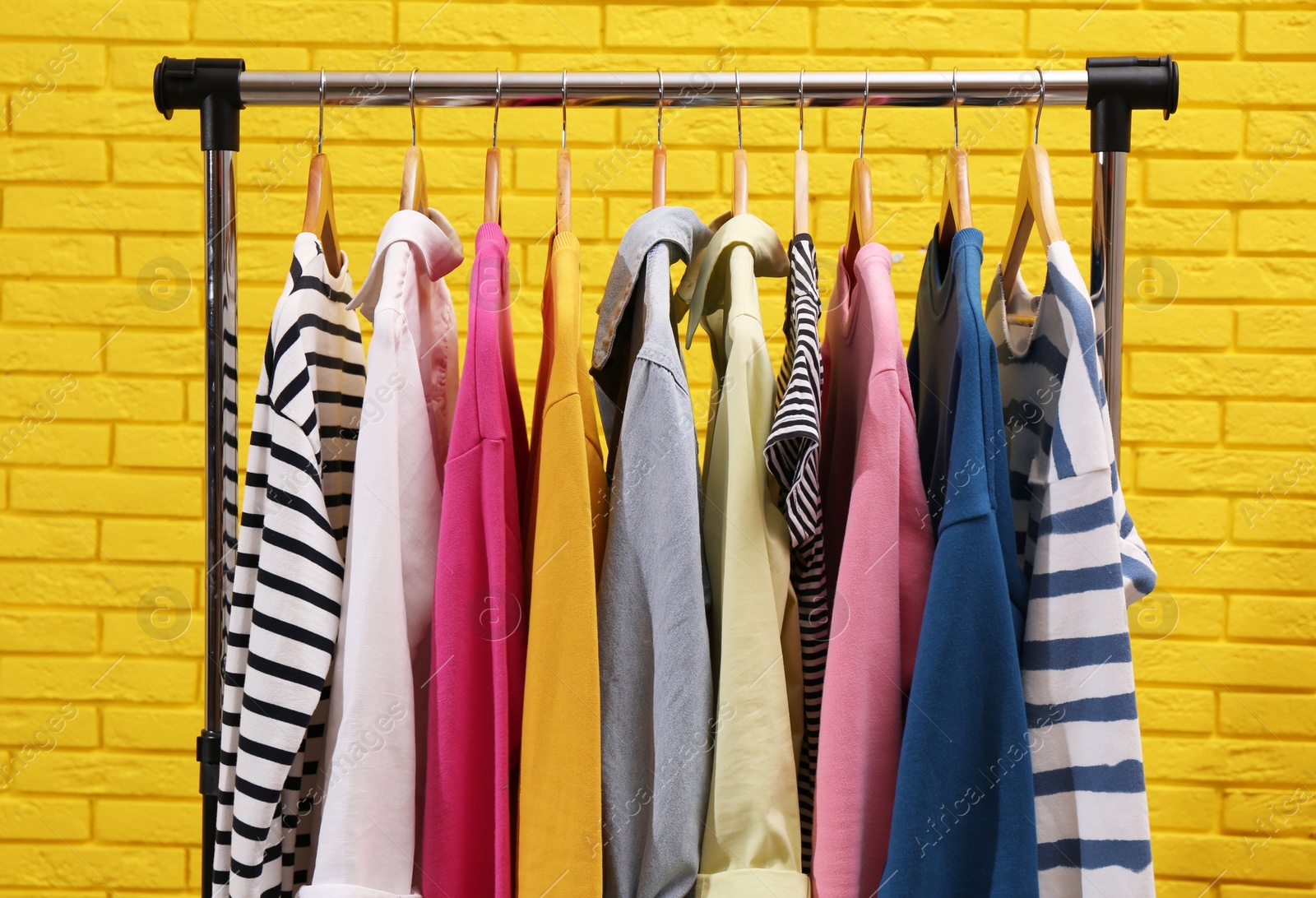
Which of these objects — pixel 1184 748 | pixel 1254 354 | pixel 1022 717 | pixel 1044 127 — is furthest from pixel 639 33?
pixel 1184 748

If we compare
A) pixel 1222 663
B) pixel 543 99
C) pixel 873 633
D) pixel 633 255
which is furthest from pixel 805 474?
pixel 1222 663

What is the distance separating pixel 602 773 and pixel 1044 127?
1.35 metres

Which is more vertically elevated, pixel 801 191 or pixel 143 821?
pixel 801 191

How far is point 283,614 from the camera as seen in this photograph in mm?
800

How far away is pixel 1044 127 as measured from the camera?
1.61m

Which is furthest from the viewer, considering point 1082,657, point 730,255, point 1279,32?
point 1279,32

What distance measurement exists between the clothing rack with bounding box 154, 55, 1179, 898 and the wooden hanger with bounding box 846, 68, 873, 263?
57 millimetres

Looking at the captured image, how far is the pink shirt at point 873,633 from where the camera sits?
2.55 ft

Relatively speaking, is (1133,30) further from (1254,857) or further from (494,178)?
(1254,857)

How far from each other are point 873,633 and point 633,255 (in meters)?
0.39

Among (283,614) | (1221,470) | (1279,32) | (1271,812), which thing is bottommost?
(1271,812)

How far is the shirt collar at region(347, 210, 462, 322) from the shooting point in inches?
33.6

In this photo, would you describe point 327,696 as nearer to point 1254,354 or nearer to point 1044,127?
point 1044,127

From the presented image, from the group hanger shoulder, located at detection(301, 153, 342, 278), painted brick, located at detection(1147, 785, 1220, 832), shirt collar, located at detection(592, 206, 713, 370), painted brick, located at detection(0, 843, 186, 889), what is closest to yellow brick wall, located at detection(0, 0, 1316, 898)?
painted brick, located at detection(1147, 785, 1220, 832)
